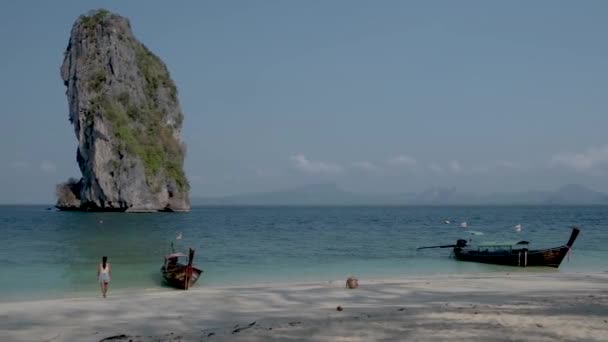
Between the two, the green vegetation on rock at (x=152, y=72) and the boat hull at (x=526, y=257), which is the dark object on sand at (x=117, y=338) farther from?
the green vegetation on rock at (x=152, y=72)

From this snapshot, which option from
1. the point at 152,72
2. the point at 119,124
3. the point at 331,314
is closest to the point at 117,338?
the point at 331,314

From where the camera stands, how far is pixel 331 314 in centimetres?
1335

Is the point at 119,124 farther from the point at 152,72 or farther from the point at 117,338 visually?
the point at 117,338

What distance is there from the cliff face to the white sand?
9053cm

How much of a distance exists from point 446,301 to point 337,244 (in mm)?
28652

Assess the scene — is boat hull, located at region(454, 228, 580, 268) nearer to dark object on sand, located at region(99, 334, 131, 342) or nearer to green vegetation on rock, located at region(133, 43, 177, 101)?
dark object on sand, located at region(99, 334, 131, 342)

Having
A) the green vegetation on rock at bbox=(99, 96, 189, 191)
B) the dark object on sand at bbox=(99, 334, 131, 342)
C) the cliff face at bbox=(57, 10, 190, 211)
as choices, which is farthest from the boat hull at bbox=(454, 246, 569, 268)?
the green vegetation on rock at bbox=(99, 96, 189, 191)

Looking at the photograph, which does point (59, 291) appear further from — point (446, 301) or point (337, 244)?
point (337, 244)

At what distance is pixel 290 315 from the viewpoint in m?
13.5

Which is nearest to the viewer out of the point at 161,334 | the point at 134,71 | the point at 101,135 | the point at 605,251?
the point at 161,334

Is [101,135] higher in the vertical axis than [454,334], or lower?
higher

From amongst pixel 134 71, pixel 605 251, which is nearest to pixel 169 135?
pixel 134 71

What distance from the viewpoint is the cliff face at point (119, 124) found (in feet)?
348

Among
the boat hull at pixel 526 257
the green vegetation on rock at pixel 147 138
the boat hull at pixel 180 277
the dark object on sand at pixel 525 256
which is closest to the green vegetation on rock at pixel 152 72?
the green vegetation on rock at pixel 147 138
